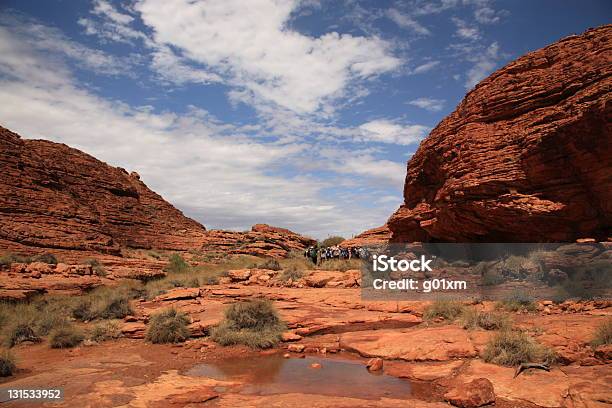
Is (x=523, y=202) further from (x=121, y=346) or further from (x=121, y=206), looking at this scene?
(x=121, y=206)

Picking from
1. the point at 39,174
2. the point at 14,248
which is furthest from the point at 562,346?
the point at 39,174

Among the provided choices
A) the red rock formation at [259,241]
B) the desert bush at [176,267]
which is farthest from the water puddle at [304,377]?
the red rock formation at [259,241]

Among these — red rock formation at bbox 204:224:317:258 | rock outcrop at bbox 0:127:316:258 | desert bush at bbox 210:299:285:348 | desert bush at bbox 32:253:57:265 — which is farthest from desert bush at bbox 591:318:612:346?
red rock formation at bbox 204:224:317:258

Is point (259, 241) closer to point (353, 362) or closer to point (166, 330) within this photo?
point (166, 330)

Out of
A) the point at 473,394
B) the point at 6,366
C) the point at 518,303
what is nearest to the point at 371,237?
the point at 518,303

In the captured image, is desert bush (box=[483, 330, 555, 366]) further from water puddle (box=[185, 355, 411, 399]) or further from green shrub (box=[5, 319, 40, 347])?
green shrub (box=[5, 319, 40, 347])

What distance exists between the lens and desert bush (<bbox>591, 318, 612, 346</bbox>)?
714 centimetres

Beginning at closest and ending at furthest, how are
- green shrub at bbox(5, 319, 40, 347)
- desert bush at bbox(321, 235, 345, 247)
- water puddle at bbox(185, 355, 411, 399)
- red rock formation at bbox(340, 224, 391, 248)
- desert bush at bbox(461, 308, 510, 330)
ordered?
water puddle at bbox(185, 355, 411, 399) < desert bush at bbox(461, 308, 510, 330) < green shrub at bbox(5, 319, 40, 347) < red rock formation at bbox(340, 224, 391, 248) < desert bush at bbox(321, 235, 345, 247)

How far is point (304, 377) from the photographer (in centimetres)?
719

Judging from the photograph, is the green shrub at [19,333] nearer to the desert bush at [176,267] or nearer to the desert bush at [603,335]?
the desert bush at [603,335]

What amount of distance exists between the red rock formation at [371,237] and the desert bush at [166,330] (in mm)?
21119

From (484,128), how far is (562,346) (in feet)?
36.2

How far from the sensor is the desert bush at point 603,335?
7.14 metres

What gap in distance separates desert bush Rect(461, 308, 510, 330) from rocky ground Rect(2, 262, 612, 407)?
1.29 feet
